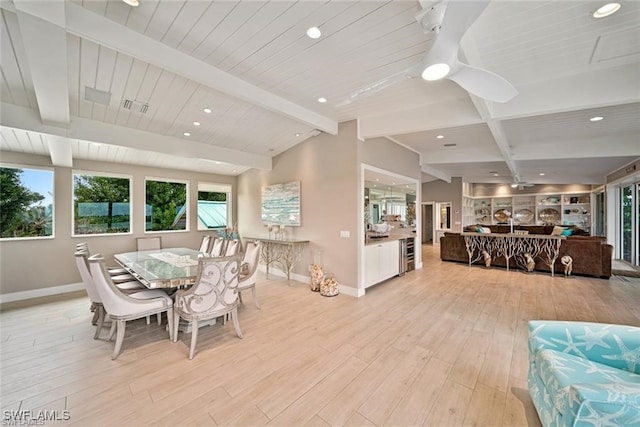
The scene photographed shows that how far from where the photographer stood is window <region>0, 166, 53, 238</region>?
4348 millimetres

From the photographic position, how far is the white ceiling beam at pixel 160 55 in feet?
6.81

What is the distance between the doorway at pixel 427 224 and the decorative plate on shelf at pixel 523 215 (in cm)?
421

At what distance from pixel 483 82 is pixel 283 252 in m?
4.71

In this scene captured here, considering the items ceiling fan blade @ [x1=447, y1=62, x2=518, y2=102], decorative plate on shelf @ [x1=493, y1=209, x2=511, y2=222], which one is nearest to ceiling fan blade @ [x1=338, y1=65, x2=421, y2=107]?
ceiling fan blade @ [x1=447, y1=62, x2=518, y2=102]

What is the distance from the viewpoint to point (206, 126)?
436cm

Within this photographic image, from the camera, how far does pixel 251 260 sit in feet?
13.2

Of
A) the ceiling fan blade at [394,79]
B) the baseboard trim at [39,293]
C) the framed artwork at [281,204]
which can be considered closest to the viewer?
the ceiling fan blade at [394,79]

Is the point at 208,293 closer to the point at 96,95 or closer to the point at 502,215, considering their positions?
the point at 96,95

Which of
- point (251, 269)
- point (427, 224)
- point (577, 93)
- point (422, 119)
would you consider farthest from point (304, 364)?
point (427, 224)

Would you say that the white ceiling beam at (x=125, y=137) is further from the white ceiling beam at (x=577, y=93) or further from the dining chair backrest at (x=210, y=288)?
the white ceiling beam at (x=577, y=93)

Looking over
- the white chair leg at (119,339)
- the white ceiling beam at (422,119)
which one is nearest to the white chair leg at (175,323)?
the white chair leg at (119,339)

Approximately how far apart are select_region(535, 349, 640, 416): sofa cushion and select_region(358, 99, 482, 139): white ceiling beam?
2946mm

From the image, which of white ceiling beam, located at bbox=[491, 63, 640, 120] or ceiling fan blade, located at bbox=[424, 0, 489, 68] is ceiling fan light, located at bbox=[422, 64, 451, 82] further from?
white ceiling beam, located at bbox=[491, 63, 640, 120]

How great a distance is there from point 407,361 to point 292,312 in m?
1.78
